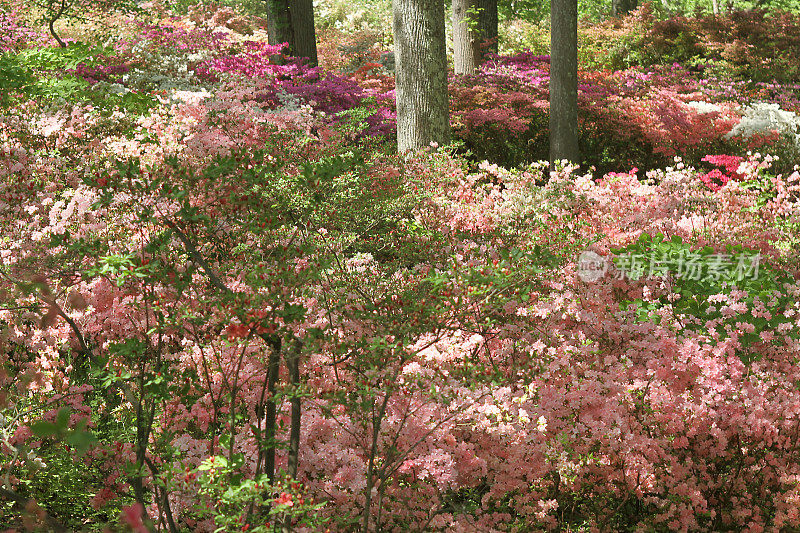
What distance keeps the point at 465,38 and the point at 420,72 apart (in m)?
4.68

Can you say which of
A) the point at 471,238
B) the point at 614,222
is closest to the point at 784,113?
the point at 614,222

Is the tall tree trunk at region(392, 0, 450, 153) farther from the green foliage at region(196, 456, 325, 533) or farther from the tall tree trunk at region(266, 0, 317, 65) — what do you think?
the green foliage at region(196, 456, 325, 533)

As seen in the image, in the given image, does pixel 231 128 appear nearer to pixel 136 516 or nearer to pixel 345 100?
pixel 345 100

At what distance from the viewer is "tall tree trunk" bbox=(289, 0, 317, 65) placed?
10.4 meters

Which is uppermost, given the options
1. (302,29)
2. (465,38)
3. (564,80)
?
(302,29)

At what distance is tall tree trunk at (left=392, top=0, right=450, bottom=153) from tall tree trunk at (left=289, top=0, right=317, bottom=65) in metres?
3.66

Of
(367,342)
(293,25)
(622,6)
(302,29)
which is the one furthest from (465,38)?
(367,342)

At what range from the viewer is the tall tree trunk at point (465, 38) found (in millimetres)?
11391

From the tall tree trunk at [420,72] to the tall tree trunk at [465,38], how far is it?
14.3 feet

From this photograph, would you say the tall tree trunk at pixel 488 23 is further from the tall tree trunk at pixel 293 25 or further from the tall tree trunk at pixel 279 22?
the tall tree trunk at pixel 279 22

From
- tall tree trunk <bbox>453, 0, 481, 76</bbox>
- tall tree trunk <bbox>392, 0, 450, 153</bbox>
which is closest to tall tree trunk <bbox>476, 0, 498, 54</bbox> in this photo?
tall tree trunk <bbox>453, 0, 481, 76</bbox>

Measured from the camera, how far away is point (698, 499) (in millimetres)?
2885

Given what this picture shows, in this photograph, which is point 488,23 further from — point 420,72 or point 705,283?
point 705,283

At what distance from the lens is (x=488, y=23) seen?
12070 mm
